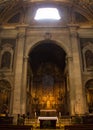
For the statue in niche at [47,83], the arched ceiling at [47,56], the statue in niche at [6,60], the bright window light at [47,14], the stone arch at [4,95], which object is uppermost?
the bright window light at [47,14]

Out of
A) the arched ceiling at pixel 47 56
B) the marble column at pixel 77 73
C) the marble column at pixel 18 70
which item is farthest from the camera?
the arched ceiling at pixel 47 56

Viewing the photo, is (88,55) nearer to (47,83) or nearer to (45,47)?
(45,47)

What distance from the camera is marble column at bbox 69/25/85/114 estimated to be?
50.8 feet

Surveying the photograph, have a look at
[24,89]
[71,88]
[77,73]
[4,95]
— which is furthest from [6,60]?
[77,73]

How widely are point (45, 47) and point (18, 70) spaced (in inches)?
245

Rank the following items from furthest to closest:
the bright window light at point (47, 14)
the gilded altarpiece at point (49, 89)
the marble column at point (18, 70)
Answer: the gilded altarpiece at point (49, 89), the bright window light at point (47, 14), the marble column at point (18, 70)

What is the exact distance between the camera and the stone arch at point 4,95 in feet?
53.0

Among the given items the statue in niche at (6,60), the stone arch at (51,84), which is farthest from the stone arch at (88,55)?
the statue in niche at (6,60)

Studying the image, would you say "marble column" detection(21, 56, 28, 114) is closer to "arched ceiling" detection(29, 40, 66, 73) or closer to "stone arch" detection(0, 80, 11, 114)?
"stone arch" detection(0, 80, 11, 114)

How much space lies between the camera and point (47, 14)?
20.0 metres

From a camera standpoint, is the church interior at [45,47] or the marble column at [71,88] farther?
the church interior at [45,47]

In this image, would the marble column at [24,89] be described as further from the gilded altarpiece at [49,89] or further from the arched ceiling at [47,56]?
the gilded altarpiece at [49,89]

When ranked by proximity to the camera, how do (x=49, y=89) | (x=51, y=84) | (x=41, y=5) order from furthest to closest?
(x=51, y=84), (x=49, y=89), (x=41, y=5)

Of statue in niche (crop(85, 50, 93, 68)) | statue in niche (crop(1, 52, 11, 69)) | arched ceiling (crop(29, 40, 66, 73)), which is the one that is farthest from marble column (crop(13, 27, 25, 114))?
statue in niche (crop(85, 50, 93, 68))
